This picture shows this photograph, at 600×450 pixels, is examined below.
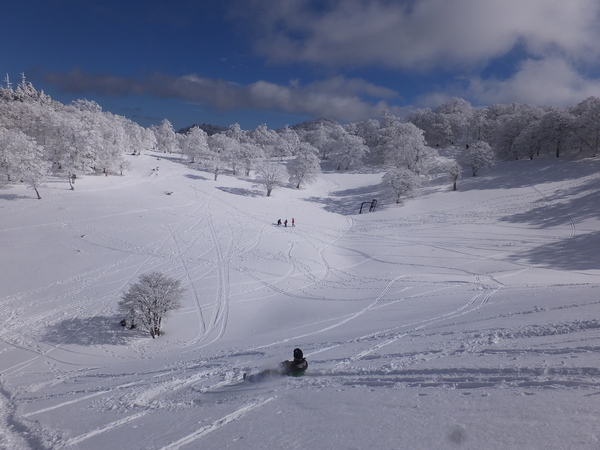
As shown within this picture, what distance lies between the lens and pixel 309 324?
14.2 metres

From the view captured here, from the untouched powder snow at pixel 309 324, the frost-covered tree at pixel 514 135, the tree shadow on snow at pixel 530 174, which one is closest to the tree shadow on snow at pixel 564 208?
the untouched powder snow at pixel 309 324

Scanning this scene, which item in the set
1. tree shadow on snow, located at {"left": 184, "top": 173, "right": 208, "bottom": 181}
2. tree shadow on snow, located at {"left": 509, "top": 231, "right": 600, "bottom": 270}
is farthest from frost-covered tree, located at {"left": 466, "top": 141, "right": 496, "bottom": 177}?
tree shadow on snow, located at {"left": 184, "top": 173, "right": 208, "bottom": 181}

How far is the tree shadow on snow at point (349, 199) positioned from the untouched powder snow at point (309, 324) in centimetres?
724

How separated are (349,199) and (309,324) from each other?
132 feet

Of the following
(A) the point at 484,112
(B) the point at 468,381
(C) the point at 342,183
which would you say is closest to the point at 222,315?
(B) the point at 468,381

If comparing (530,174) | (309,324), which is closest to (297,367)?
(309,324)

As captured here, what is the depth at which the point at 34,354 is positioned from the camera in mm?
13625

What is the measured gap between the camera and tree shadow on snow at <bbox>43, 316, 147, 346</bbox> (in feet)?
48.9

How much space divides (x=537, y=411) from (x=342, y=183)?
A: 2363 inches

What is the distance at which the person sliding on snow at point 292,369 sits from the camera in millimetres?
7539

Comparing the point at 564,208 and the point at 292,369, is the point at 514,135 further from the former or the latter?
the point at 292,369

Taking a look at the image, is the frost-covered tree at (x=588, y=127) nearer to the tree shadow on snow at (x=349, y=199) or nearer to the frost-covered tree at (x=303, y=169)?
the tree shadow on snow at (x=349, y=199)

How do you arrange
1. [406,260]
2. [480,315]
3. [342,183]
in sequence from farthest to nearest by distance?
1. [342,183]
2. [406,260]
3. [480,315]

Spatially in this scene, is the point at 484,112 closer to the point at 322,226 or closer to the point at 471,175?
the point at 471,175
